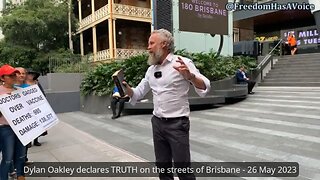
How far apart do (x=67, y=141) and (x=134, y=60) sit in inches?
186

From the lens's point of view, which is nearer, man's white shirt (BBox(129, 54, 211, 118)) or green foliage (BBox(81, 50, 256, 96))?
man's white shirt (BBox(129, 54, 211, 118))

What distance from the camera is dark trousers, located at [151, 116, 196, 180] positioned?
2.96 meters

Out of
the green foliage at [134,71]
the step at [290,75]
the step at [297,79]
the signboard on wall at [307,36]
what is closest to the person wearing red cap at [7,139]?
the green foliage at [134,71]

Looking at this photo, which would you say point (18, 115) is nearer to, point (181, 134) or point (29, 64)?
point (181, 134)

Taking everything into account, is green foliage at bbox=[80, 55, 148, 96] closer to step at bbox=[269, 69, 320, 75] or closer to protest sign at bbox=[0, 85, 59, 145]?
protest sign at bbox=[0, 85, 59, 145]

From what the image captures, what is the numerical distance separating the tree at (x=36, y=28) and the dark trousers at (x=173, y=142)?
18475 millimetres

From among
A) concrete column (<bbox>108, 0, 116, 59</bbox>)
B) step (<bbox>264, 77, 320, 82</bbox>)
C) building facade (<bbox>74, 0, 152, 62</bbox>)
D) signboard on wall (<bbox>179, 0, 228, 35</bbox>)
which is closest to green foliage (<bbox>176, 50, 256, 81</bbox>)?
signboard on wall (<bbox>179, 0, 228, 35</bbox>)

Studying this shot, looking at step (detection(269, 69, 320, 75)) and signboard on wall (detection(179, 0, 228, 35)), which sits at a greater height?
signboard on wall (detection(179, 0, 228, 35))

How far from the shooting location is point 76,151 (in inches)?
239

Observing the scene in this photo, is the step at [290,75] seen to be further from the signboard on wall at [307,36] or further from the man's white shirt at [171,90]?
the man's white shirt at [171,90]

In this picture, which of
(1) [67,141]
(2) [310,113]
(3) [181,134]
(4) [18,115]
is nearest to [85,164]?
(4) [18,115]

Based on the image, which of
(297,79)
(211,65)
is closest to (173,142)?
(211,65)

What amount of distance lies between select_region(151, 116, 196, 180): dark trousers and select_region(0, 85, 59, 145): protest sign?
1.83 meters
